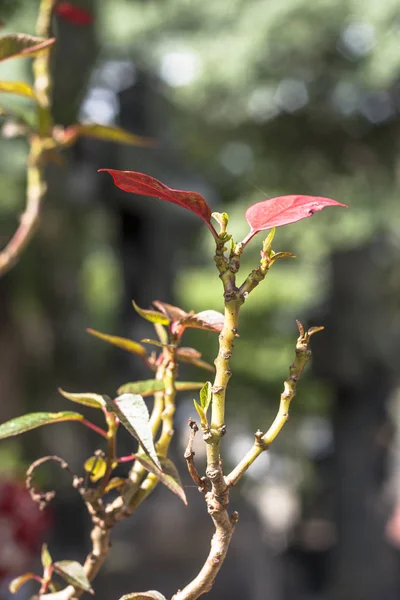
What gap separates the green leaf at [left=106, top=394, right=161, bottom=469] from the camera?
223 mm

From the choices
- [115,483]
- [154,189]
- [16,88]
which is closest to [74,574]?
[115,483]

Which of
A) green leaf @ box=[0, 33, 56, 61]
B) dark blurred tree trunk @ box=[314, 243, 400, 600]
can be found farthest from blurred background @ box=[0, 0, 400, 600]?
green leaf @ box=[0, 33, 56, 61]

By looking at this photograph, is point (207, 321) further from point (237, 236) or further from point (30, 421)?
point (237, 236)

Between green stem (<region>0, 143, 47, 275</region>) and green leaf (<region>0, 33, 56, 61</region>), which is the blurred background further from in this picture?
green leaf (<region>0, 33, 56, 61</region>)

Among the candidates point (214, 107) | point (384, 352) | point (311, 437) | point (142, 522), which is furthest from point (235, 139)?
point (311, 437)

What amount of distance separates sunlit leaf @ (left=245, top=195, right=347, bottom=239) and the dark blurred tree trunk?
1.67 m

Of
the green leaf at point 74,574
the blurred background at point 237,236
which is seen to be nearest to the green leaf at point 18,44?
the green leaf at point 74,574

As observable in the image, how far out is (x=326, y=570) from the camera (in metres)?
2.10

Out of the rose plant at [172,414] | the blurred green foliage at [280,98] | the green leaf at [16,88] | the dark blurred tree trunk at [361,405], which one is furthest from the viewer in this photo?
the blurred green foliage at [280,98]

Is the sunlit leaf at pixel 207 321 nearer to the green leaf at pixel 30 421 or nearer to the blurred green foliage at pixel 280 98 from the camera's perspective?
the green leaf at pixel 30 421

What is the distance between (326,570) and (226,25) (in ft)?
7.29

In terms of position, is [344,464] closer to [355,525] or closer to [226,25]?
[355,525]

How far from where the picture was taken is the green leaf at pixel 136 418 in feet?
0.73

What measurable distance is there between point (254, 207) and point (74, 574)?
16cm
